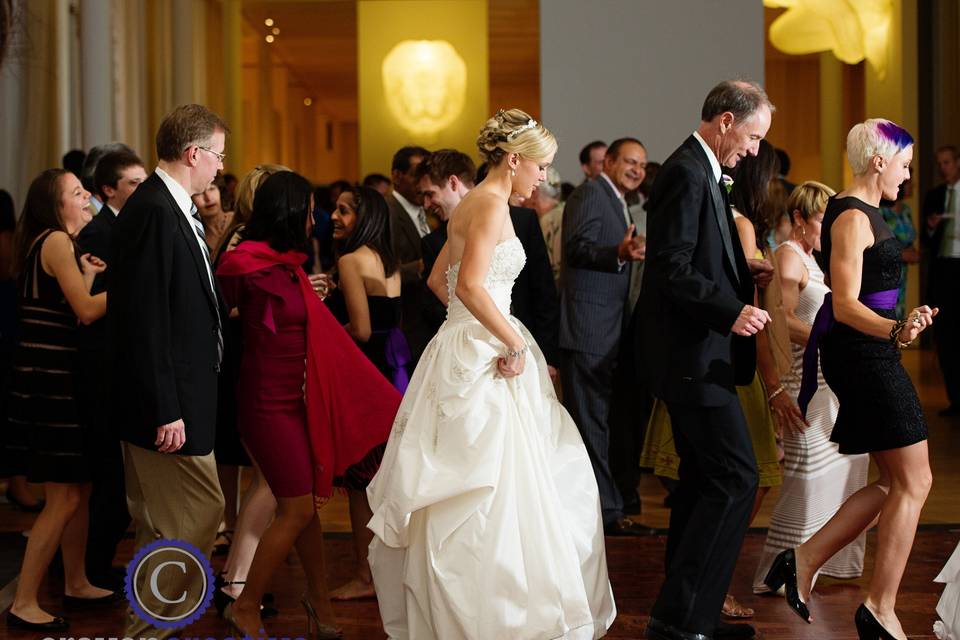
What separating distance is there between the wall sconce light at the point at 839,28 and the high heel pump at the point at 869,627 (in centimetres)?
988

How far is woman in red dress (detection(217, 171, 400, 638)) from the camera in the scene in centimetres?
390

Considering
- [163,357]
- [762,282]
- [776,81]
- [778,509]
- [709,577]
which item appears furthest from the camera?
[776,81]

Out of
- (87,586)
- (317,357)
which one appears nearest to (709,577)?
(317,357)

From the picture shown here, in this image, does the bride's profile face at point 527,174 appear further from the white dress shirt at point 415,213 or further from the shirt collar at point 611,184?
the white dress shirt at point 415,213

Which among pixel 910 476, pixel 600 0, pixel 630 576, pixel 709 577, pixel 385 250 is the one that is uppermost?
pixel 600 0

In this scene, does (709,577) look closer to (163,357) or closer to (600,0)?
(163,357)

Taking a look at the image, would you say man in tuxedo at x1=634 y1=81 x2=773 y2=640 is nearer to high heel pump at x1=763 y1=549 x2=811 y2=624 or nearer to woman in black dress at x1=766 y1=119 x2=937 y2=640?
woman in black dress at x1=766 y1=119 x2=937 y2=640

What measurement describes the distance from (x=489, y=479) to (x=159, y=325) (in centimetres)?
99

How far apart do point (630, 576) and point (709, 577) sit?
1.16m

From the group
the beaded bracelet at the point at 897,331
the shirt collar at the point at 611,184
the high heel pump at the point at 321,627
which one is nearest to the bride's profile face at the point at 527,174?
the beaded bracelet at the point at 897,331

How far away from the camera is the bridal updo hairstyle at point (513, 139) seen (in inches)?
149

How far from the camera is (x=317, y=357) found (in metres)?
3.96

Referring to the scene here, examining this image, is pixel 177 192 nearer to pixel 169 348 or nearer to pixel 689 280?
pixel 169 348

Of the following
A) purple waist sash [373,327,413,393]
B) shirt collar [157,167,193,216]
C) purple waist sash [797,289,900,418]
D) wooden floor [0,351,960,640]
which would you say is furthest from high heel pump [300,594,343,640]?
purple waist sash [797,289,900,418]
